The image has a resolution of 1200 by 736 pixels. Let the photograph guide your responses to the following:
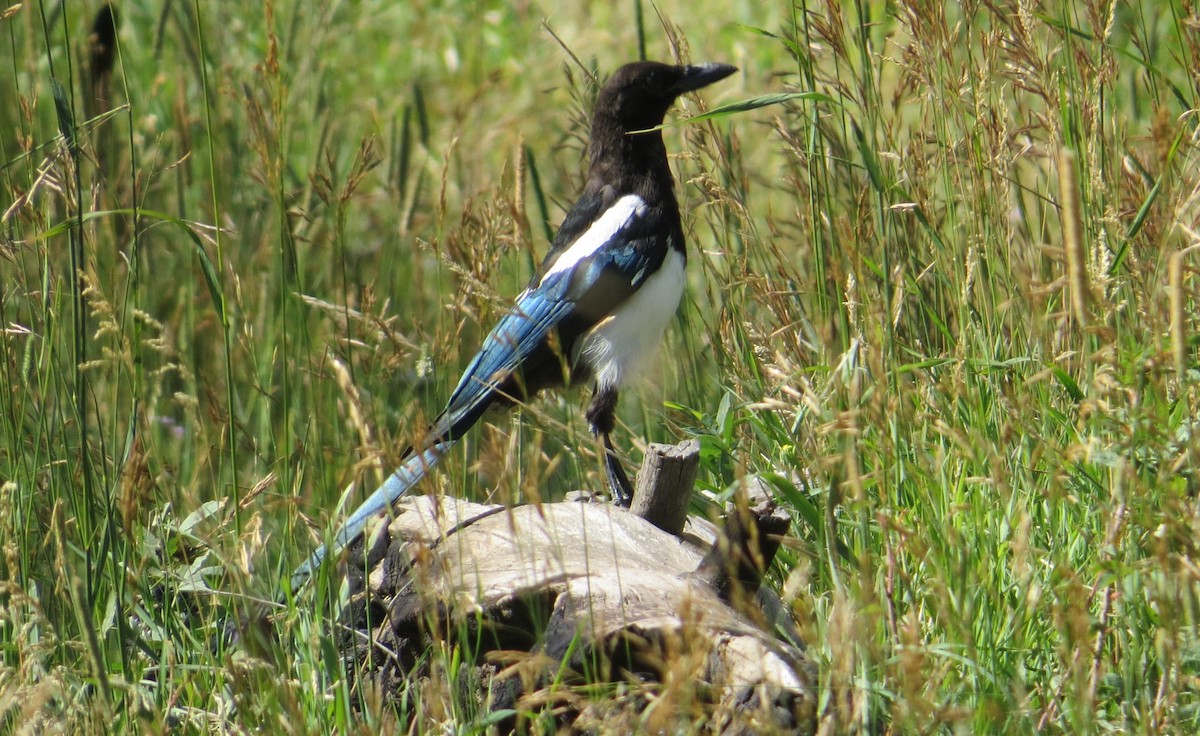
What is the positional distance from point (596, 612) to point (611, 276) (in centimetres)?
169

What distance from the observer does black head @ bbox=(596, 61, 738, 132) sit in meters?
3.90

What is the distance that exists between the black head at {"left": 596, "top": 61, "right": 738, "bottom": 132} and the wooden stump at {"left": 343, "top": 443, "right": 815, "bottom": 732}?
1.50 m

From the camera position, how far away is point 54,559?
2.53m

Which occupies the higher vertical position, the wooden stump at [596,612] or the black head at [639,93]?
the black head at [639,93]

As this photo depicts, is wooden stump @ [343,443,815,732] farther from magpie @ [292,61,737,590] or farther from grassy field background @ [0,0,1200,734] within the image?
magpie @ [292,61,737,590]

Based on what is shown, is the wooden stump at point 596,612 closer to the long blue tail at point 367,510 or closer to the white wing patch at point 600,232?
the long blue tail at point 367,510

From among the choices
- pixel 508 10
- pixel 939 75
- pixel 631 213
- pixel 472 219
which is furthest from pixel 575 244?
pixel 508 10

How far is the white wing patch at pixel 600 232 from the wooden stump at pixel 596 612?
42.9 inches

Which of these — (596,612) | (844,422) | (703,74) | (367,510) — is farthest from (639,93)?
(844,422)

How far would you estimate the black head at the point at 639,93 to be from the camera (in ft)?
12.8

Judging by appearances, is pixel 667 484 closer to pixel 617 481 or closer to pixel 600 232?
pixel 617 481

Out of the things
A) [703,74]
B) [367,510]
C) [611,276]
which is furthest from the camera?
[703,74]

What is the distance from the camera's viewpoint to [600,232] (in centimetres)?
374

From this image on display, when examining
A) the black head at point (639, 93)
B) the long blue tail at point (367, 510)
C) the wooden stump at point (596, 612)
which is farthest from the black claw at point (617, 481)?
the black head at point (639, 93)
